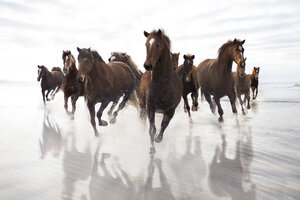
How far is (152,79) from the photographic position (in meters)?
5.39

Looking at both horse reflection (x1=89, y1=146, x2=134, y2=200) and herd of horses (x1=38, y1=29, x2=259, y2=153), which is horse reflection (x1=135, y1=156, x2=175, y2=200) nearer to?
horse reflection (x1=89, y1=146, x2=134, y2=200)

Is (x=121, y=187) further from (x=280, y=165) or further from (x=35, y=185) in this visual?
(x=280, y=165)

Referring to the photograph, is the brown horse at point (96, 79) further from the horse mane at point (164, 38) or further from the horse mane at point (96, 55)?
the horse mane at point (164, 38)

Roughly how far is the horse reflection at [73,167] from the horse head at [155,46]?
5.78 feet

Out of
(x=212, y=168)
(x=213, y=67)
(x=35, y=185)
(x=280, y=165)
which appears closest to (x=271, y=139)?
(x=280, y=165)

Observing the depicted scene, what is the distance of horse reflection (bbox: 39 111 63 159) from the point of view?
538 centimetres

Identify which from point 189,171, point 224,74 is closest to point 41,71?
point 224,74

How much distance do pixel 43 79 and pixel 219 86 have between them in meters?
10.4

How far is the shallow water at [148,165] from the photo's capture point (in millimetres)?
3352

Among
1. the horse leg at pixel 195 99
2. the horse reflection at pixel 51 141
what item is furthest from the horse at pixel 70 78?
the horse leg at pixel 195 99

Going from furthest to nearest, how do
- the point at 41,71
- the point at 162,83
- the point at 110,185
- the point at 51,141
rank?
the point at 41,71, the point at 51,141, the point at 162,83, the point at 110,185

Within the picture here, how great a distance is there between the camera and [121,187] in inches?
138

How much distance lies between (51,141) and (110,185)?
3192mm

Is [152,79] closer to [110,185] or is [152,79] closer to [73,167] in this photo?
[73,167]
